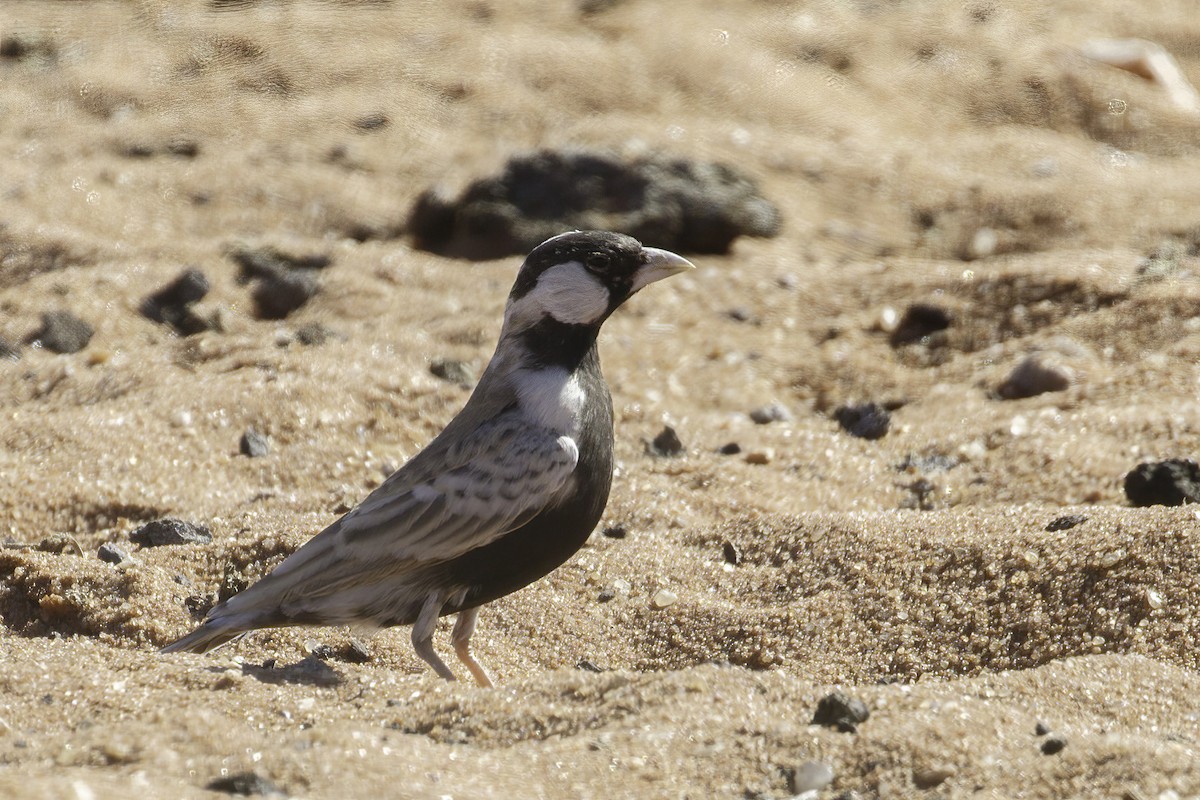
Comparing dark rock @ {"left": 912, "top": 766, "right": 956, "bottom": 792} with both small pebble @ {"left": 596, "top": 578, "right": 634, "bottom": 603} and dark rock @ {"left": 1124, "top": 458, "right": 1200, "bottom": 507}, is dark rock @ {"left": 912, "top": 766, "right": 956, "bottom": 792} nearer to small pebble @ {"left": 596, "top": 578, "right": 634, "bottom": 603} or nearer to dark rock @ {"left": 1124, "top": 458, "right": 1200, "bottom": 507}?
small pebble @ {"left": 596, "top": 578, "right": 634, "bottom": 603}

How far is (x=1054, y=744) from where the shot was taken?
3756 millimetres

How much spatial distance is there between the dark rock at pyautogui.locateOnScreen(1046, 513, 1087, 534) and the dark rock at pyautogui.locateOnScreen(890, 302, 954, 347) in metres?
2.75

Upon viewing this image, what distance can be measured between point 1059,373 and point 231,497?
394 cm

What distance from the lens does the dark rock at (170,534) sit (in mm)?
5699

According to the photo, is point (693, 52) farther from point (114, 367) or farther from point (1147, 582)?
point (1147, 582)

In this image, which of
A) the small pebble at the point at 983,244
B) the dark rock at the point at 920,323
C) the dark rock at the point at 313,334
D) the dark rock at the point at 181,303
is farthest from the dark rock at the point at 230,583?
the small pebble at the point at 983,244

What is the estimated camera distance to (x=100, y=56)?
1205 centimetres

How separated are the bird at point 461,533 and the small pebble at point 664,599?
1.64ft

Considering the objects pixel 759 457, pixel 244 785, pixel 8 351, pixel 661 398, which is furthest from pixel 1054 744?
pixel 8 351

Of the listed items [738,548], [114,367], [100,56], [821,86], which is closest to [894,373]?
[738,548]

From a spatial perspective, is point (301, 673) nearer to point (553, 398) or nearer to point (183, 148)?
point (553, 398)

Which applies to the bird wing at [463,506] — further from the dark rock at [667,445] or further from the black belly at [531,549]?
the dark rock at [667,445]

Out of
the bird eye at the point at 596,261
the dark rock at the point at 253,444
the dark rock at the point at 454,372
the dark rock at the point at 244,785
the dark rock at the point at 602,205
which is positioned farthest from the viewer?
the dark rock at the point at 602,205

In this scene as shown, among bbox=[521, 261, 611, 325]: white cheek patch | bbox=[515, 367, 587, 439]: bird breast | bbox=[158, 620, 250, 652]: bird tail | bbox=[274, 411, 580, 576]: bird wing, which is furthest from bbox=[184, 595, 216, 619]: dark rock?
bbox=[521, 261, 611, 325]: white cheek patch
